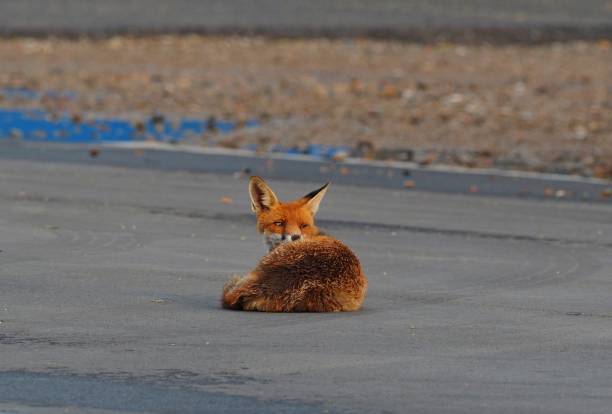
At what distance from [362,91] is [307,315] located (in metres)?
18.7

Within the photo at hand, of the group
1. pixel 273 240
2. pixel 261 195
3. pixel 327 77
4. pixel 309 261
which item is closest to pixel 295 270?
pixel 309 261

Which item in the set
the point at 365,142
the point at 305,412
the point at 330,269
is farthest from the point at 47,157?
the point at 305,412

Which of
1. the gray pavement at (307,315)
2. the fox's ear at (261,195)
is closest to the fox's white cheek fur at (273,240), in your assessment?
the fox's ear at (261,195)

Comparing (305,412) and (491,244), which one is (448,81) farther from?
(305,412)

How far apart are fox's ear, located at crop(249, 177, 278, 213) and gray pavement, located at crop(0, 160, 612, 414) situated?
2.21ft

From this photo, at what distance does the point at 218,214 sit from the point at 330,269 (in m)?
5.93

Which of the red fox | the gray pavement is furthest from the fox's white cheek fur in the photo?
the gray pavement

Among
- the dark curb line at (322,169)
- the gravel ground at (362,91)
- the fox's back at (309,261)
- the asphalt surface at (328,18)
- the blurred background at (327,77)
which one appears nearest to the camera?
the fox's back at (309,261)

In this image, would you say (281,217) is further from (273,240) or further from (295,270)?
(295,270)

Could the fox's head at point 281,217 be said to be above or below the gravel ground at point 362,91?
below

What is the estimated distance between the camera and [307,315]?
31.0 feet

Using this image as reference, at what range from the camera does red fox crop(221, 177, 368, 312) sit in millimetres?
9156

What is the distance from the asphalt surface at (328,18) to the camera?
4091cm

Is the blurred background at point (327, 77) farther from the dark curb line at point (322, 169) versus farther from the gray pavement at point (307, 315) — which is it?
the gray pavement at point (307, 315)
